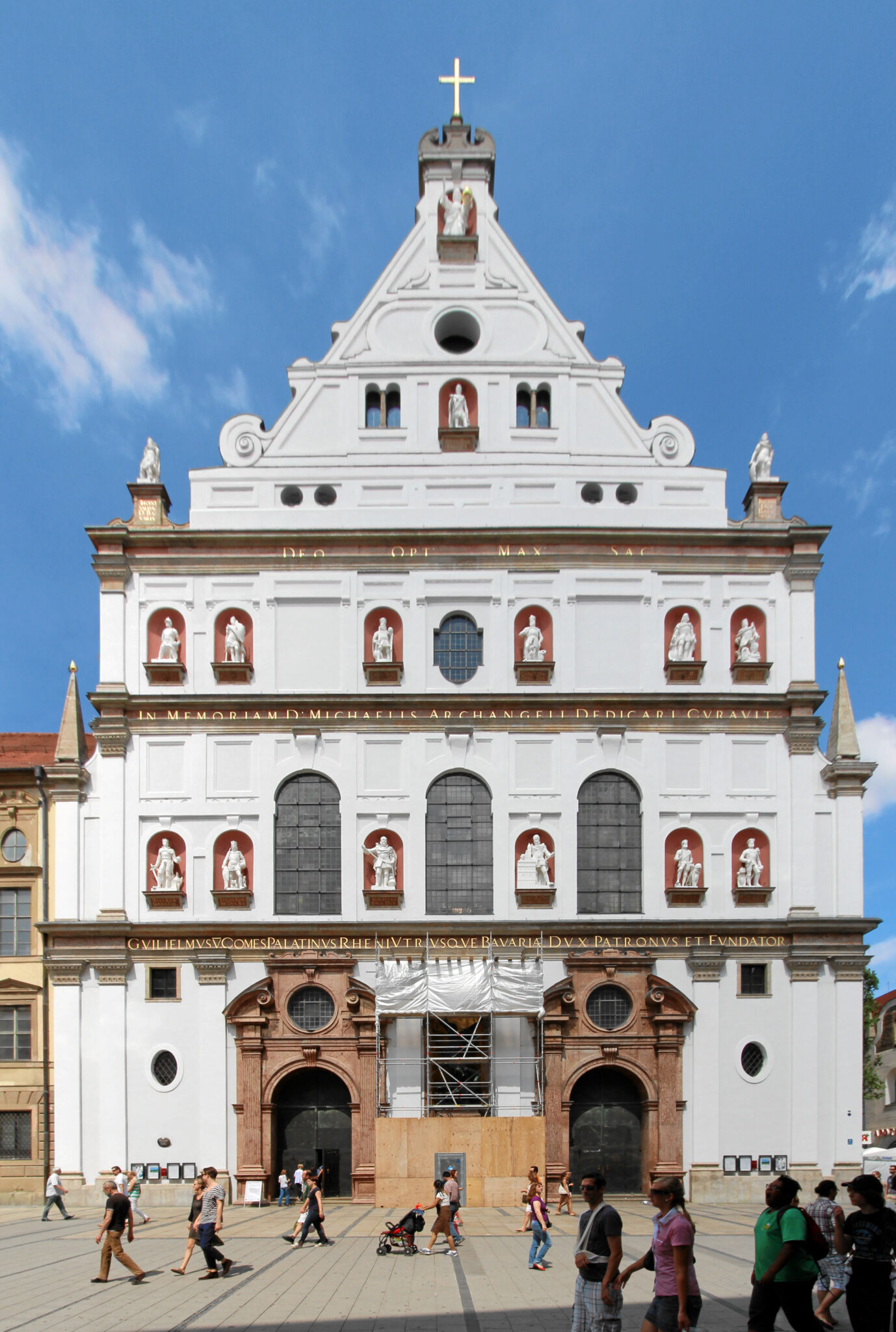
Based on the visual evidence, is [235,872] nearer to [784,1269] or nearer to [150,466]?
[150,466]

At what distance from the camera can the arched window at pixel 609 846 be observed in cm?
3288

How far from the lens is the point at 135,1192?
1123 inches

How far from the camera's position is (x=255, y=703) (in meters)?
33.4

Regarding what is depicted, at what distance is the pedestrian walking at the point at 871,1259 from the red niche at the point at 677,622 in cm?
2336

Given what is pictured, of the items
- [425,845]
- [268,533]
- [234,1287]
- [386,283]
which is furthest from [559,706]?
[234,1287]

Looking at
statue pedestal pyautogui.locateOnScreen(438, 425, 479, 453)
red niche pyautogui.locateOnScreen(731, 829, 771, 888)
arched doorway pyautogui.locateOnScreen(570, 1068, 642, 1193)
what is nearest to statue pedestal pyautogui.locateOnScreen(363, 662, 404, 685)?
statue pedestal pyautogui.locateOnScreen(438, 425, 479, 453)

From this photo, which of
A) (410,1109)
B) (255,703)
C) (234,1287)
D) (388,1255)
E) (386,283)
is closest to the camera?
(234,1287)

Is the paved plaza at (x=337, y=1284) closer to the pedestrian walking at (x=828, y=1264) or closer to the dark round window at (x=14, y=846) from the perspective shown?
the pedestrian walking at (x=828, y=1264)

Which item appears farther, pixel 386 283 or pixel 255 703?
pixel 386 283

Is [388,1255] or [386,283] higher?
[386,283]

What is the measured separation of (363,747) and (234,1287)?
16.5m

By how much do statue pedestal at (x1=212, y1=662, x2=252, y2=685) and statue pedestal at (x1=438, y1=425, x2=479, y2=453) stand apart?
329 inches

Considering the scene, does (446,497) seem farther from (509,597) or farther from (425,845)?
(425,845)

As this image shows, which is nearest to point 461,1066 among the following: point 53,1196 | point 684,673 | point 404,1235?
point 404,1235
